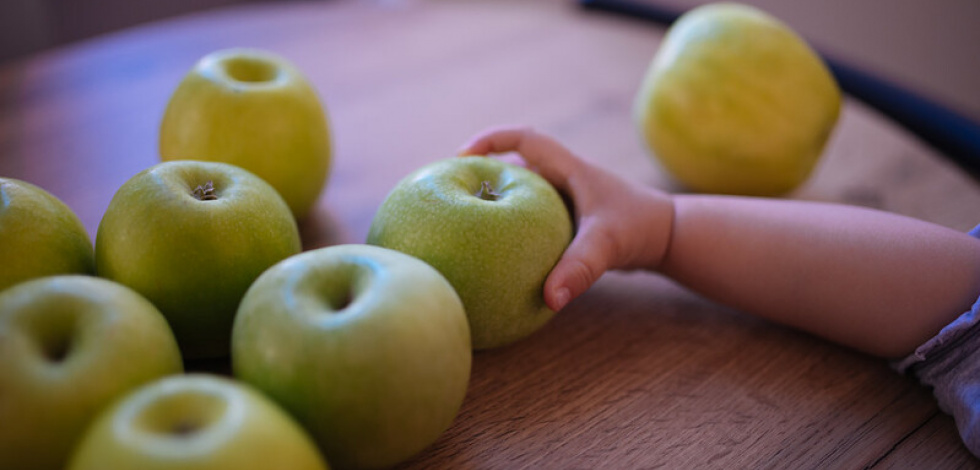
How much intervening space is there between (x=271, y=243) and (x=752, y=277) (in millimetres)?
502

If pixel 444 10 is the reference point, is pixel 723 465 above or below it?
below

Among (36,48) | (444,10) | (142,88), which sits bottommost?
(36,48)

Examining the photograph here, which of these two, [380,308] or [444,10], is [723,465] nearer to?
[380,308]

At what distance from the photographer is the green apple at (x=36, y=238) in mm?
610

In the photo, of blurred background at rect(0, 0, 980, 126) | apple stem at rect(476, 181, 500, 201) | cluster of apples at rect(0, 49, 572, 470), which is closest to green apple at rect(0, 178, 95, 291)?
cluster of apples at rect(0, 49, 572, 470)

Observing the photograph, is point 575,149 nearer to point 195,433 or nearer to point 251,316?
point 251,316

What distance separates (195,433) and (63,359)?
0.45 ft

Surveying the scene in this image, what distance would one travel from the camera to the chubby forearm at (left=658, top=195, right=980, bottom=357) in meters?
0.73

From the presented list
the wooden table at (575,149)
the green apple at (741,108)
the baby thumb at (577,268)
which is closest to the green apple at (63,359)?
the wooden table at (575,149)

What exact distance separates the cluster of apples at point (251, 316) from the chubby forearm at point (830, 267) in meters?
0.19

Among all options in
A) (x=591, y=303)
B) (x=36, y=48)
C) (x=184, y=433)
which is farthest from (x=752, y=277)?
(x=36, y=48)

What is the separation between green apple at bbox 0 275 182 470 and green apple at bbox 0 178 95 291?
11 cm

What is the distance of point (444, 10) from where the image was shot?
160 centimetres

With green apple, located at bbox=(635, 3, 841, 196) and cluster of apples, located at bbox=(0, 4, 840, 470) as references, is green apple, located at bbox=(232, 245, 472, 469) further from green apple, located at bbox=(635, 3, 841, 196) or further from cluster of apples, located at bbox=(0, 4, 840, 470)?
green apple, located at bbox=(635, 3, 841, 196)
